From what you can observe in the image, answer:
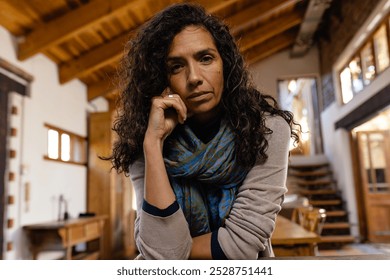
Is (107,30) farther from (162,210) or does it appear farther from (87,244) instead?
(162,210)

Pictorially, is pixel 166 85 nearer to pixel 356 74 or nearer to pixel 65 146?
pixel 65 146

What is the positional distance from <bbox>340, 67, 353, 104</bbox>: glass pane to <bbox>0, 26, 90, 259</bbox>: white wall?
2.77 metres

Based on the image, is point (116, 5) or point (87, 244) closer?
point (116, 5)

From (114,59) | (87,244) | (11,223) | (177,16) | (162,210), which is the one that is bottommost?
(87,244)

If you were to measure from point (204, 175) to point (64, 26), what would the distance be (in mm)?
2022

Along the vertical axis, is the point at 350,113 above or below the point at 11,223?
above

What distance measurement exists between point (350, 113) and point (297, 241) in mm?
2945

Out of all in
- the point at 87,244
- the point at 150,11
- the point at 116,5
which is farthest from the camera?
the point at 87,244

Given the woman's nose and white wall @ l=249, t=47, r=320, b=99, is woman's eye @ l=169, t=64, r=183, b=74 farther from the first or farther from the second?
white wall @ l=249, t=47, r=320, b=99

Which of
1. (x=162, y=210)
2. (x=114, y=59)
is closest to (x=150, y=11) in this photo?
(x=114, y=59)

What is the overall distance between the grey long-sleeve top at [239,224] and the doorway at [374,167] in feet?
12.6

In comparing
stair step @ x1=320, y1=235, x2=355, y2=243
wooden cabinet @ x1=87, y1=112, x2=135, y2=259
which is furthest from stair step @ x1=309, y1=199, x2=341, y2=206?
wooden cabinet @ x1=87, y1=112, x2=135, y2=259

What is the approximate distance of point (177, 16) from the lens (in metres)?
0.56

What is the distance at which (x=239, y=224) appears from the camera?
49 cm
